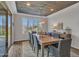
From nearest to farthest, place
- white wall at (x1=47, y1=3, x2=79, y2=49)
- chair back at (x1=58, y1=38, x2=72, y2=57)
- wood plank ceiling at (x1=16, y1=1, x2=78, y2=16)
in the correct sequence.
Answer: chair back at (x1=58, y1=38, x2=72, y2=57) < wood plank ceiling at (x1=16, y1=1, x2=78, y2=16) < white wall at (x1=47, y1=3, x2=79, y2=49)

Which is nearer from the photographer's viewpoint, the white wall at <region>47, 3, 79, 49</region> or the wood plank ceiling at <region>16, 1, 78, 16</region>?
the wood plank ceiling at <region>16, 1, 78, 16</region>

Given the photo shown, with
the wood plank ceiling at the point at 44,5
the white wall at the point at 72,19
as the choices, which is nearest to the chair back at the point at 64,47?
the wood plank ceiling at the point at 44,5

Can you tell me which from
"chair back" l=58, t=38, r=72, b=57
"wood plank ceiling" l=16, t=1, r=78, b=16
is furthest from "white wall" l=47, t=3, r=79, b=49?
"chair back" l=58, t=38, r=72, b=57

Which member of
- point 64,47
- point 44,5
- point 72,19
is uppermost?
point 44,5

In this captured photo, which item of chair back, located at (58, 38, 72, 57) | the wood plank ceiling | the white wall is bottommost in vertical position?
chair back, located at (58, 38, 72, 57)

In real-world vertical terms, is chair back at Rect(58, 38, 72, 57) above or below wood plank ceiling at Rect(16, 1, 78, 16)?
below

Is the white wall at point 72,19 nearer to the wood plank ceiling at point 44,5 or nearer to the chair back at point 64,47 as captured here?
the wood plank ceiling at point 44,5

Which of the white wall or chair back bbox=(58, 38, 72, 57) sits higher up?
the white wall

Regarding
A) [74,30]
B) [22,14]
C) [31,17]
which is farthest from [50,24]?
[74,30]

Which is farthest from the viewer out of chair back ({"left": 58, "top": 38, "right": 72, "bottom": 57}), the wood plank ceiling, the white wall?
the white wall

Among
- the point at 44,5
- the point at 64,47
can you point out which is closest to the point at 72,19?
the point at 44,5

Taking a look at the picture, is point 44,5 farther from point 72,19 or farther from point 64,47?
point 64,47

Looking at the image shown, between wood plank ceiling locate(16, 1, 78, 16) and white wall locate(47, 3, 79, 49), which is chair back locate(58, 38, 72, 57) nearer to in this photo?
wood plank ceiling locate(16, 1, 78, 16)

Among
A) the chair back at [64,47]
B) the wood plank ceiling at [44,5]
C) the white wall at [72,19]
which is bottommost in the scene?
the chair back at [64,47]
